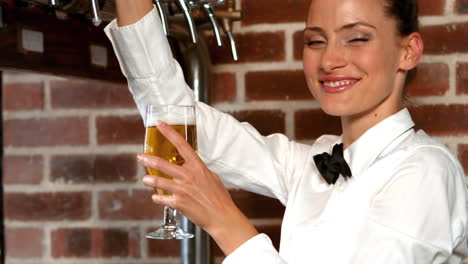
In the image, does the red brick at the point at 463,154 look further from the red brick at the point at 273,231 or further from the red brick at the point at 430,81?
the red brick at the point at 273,231

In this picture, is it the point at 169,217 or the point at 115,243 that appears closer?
the point at 169,217

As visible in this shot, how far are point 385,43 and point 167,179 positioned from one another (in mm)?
469

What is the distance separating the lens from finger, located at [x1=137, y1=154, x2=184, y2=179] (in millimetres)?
714

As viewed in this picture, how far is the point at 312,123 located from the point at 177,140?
683mm

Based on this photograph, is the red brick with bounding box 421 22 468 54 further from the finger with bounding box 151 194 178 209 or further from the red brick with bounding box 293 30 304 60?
the finger with bounding box 151 194 178 209

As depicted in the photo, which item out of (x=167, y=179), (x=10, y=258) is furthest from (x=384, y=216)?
(x=10, y=258)

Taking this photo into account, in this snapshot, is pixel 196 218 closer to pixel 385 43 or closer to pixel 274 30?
pixel 385 43

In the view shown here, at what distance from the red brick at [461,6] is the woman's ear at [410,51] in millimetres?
290

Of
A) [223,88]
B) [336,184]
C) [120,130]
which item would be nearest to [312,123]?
[223,88]

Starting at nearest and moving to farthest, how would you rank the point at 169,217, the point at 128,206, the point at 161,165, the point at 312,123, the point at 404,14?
the point at 161,165
the point at 169,217
the point at 404,14
the point at 312,123
the point at 128,206

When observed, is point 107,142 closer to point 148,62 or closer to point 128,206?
point 128,206

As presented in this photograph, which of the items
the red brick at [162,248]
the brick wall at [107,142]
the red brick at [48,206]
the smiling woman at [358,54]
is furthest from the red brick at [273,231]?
the smiling woman at [358,54]

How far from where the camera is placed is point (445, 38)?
132cm

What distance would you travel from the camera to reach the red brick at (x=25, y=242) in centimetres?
151
